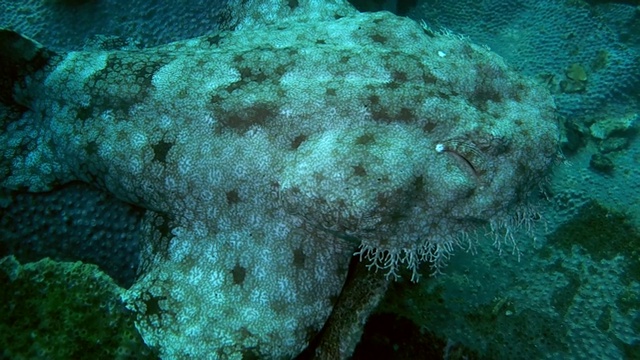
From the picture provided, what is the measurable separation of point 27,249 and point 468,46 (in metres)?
4.00

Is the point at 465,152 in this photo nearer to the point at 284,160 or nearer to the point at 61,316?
the point at 284,160

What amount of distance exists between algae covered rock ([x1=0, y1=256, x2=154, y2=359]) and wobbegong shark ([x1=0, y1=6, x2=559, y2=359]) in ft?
0.49

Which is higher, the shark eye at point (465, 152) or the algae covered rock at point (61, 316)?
the shark eye at point (465, 152)

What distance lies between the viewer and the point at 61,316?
3.05m

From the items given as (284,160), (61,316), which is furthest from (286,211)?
(61,316)

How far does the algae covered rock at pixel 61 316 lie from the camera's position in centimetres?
294

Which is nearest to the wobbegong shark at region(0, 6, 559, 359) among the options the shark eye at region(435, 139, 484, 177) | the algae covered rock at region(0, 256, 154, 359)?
the shark eye at region(435, 139, 484, 177)

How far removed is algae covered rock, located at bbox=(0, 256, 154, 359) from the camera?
2.94 meters

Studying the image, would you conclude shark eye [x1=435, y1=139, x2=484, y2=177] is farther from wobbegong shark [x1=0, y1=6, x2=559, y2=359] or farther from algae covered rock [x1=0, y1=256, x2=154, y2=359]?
algae covered rock [x1=0, y1=256, x2=154, y2=359]

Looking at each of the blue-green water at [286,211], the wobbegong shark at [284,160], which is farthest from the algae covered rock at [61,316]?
the wobbegong shark at [284,160]

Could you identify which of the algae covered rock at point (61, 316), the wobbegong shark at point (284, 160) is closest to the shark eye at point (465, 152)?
the wobbegong shark at point (284, 160)

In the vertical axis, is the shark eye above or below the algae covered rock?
above

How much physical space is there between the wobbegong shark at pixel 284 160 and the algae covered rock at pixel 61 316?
149 mm

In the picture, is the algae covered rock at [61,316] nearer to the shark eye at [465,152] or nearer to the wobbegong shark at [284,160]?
the wobbegong shark at [284,160]
